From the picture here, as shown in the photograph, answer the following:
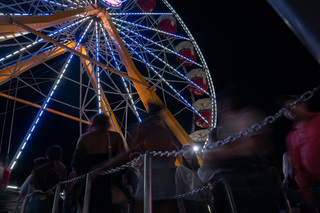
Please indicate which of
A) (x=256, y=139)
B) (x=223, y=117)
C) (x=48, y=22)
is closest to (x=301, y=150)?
(x=256, y=139)

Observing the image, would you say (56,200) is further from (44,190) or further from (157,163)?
(157,163)

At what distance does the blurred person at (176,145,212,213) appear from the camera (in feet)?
8.53

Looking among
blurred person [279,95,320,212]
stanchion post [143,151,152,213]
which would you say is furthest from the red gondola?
stanchion post [143,151,152,213]

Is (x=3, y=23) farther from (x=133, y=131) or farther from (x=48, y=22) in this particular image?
(x=133, y=131)

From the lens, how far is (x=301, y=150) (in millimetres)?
1980

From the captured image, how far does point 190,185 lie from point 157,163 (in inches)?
27.1

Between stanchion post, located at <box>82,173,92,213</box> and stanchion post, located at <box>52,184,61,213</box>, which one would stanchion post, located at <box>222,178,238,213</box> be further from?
stanchion post, located at <box>52,184,61,213</box>

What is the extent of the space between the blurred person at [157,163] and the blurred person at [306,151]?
1.22 meters

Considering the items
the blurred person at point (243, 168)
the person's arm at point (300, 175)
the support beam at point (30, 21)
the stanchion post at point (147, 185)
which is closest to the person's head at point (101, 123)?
the stanchion post at point (147, 185)

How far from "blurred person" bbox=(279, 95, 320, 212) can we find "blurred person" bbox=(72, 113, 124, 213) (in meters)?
1.72

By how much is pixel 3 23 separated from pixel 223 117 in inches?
192

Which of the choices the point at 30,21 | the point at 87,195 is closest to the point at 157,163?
the point at 87,195

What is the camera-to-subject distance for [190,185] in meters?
2.68

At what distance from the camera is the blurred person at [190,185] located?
260 cm
